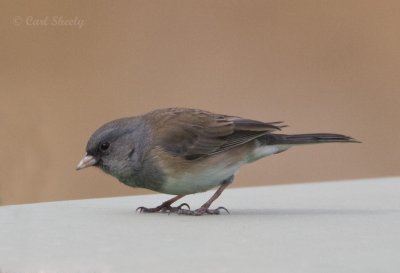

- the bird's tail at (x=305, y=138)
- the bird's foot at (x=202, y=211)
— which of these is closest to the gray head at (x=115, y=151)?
the bird's foot at (x=202, y=211)

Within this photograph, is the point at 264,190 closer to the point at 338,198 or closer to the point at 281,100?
the point at 338,198

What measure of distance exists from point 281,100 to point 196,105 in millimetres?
416

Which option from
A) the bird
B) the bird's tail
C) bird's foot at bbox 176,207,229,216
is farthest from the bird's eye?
the bird's tail

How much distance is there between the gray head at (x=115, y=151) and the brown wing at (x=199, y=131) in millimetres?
69

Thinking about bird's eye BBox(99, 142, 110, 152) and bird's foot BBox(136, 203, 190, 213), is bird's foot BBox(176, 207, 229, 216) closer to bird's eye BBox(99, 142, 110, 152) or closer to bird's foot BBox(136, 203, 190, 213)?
bird's foot BBox(136, 203, 190, 213)

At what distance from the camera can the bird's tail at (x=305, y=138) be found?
289 centimetres

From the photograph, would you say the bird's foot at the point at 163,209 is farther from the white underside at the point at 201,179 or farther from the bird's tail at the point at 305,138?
the bird's tail at the point at 305,138

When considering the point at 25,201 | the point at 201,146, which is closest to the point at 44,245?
the point at 201,146

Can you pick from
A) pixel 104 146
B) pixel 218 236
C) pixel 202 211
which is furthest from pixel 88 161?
pixel 218 236

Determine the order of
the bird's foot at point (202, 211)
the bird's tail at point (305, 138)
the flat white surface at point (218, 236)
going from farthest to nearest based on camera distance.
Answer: the bird's tail at point (305, 138) → the bird's foot at point (202, 211) → the flat white surface at point (218, 236)

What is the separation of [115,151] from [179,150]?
0.65ft

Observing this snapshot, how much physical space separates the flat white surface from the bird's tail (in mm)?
175

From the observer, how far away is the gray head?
2848 millimetres

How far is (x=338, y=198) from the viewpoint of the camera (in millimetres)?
2883
